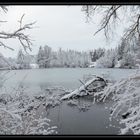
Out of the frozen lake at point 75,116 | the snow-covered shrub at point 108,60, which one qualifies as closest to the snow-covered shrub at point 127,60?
the snow-covered shrub at point 108,60

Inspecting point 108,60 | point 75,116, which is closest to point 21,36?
point 108,60

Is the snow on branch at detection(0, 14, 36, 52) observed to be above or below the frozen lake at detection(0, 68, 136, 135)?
above

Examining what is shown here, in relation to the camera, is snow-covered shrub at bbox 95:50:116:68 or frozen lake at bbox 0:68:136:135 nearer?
snow-covered shrub at bbox 95:50:116:68

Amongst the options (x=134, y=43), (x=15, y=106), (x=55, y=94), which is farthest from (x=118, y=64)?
(x=55, y=94)

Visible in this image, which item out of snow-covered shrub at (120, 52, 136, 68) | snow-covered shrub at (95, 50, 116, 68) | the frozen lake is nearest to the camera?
snow-covered shrub at (120, 52, 136, 68)

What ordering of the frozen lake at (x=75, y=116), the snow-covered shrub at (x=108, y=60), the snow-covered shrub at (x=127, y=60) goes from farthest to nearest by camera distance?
the frozen lake at (x=75, y=116) → the snow-covered shrub at (x=108, y=60) → the snow-covered shrub at (x=127, y=60)

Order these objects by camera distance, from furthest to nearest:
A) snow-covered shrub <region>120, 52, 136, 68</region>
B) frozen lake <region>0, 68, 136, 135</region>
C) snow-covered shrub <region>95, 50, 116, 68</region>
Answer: frozen lake <region>0, 68, 136, 135</region>, snow-covered shrub <region>95, 50, 116, 68</region>, snow-covered shrub <region>120, 52, 136, 68</region>

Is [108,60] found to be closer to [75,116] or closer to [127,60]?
Answer: [127,60]

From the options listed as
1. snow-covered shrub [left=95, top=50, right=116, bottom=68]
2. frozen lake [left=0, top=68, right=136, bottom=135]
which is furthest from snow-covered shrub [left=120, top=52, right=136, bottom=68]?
frozen lake [left=0, top=68, right=136, bottom=135]

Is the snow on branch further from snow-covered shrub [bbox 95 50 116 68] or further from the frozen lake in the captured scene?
the frozen lake

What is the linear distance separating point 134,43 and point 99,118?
335cm

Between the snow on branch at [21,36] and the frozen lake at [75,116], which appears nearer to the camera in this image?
the snow on branch at [21,36]

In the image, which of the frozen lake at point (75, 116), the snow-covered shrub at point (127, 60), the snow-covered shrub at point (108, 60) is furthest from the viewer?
the frozen lake at point (75, 116)

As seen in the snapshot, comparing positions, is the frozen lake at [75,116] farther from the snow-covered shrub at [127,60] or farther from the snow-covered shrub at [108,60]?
the snow-covered shrub at [127,60]
